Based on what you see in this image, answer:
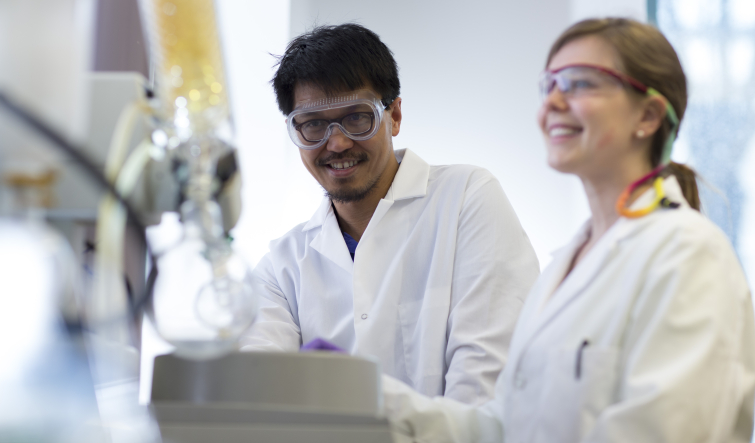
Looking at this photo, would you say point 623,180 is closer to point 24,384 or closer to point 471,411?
point 471,411

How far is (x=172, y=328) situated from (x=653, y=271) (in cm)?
74

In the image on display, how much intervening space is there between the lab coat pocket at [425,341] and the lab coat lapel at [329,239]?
23 cm

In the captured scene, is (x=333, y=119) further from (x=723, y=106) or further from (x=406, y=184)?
(x=723, y=106)

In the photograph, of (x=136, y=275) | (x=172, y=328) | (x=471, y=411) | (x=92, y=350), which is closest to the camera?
(x=172, y=328)

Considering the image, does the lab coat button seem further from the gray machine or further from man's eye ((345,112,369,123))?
man's eye ((345,112,369,123))

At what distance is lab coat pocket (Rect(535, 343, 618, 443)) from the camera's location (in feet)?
3.27

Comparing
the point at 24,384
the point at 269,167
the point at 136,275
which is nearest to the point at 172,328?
the point at 24,384

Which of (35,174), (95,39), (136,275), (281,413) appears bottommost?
(281,413)

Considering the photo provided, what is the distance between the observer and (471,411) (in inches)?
49.8

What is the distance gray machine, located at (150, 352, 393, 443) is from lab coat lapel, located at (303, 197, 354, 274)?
3.61ft

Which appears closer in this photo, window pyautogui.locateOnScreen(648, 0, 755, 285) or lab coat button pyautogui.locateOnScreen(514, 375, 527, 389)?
lab coat button pyautogui.locateOnScreen(514, 375, 527, 389)

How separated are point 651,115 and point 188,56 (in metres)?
0.89

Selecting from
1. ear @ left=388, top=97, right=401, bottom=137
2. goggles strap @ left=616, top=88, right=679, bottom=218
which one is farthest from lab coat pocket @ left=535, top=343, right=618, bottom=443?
ear @ left=388, top=97, right=401, bottom=137

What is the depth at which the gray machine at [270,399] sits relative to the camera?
669 mm
